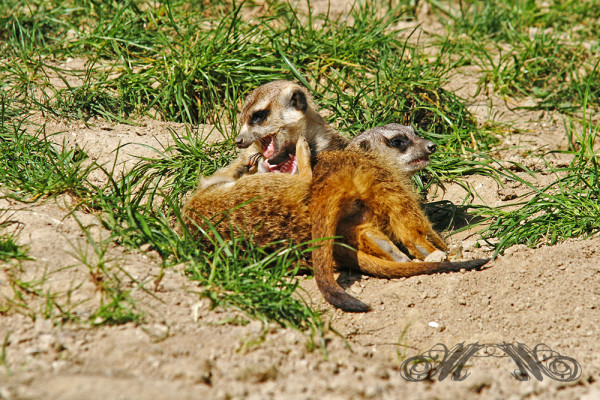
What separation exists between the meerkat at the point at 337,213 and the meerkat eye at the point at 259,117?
51cm

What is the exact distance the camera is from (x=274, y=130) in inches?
162

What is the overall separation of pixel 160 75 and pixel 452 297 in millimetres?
2722

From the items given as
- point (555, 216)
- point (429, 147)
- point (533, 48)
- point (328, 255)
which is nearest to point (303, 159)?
point (328, 255)

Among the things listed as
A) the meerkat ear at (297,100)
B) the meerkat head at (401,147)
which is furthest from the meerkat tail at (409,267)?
the meerkat ear at (297,100)

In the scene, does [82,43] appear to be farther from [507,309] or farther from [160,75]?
[507,309]

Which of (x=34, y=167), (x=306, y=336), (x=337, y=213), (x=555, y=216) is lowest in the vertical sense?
(x=555, y=216)

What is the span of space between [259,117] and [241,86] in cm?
70

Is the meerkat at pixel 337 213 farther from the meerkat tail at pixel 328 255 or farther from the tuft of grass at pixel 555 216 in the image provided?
the tuft of grass at pixel 555 216

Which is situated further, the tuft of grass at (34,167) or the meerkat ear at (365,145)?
the meerkat ear at (365,145)

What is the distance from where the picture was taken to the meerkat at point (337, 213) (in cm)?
324

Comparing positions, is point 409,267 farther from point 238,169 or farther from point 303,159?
point 238,169

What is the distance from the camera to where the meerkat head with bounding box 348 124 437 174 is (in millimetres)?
4188

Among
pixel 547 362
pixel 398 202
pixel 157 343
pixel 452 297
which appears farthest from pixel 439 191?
pixel 157 343

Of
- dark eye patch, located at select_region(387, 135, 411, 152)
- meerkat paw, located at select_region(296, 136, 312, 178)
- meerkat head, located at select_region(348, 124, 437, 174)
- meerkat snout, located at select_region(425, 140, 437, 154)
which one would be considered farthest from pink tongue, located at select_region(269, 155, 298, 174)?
meerkat snout, located at select_region(425, 140, 437, 154)
